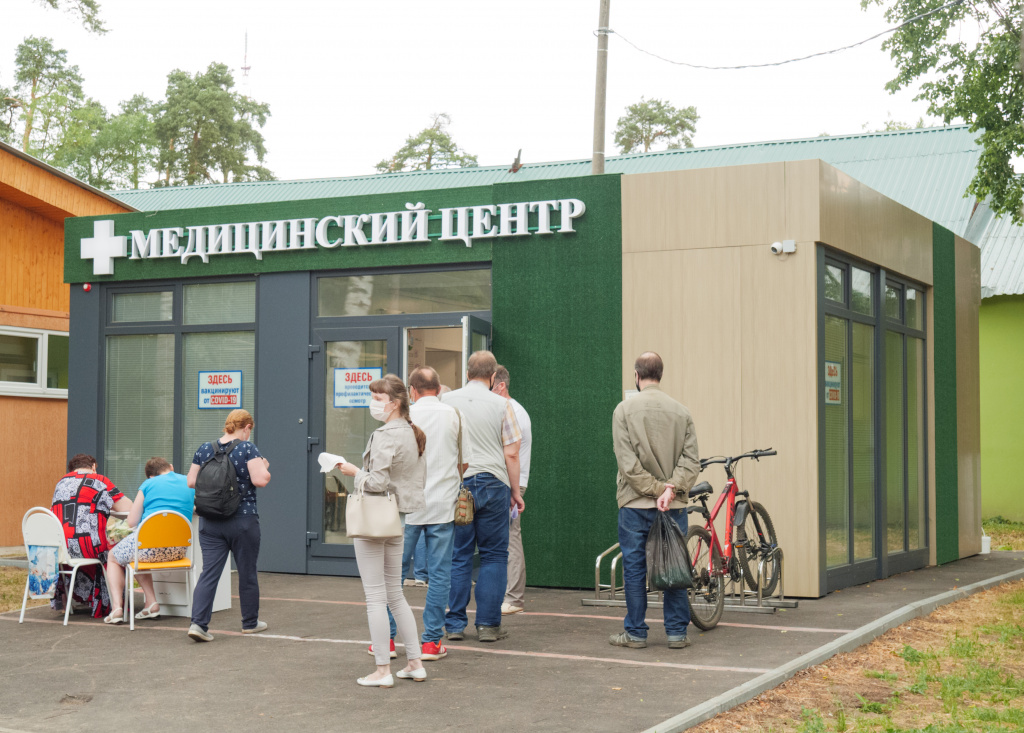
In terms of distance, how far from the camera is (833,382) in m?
9.90

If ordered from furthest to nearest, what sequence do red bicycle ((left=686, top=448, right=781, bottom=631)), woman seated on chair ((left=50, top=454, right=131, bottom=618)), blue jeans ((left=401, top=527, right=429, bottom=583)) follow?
blue jeans ((left=401, top=527, right=429, bottom=583)) < woman seated on chair ((left=50, top=454, right=131, bottom=618)) < red bicycle ((left=686, top=448, right=781, bottom=631))

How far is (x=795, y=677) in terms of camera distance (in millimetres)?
6367

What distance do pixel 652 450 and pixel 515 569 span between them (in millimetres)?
2286

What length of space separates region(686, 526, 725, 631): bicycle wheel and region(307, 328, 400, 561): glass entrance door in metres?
4.19

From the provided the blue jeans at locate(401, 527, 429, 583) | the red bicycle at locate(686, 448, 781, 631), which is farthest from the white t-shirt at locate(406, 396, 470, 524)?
the blue jeans at locate(401, 527, 429, 583)

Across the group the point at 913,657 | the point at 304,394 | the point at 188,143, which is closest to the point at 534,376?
the point at 304,394

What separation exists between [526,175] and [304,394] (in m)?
16.1

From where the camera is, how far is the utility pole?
18.0 metres

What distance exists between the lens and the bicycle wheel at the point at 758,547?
28.8ft

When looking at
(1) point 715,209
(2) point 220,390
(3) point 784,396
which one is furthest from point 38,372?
(3) point 784,396

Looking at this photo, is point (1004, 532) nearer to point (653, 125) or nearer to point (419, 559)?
point (419, 559)

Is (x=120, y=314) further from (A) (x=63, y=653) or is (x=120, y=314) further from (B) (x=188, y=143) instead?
(B) (x=188, y=143)

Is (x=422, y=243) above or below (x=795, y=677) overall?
above

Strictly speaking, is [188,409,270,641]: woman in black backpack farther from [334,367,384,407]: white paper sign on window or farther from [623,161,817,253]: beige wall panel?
[623,161,817,253]: beige wall panel
